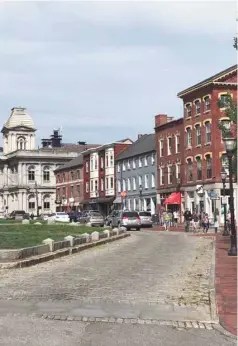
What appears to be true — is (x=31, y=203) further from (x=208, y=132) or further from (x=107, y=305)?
(x=107, y=305)

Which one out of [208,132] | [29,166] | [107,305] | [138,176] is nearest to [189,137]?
[208,132]

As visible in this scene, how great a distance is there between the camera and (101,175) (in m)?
87.8

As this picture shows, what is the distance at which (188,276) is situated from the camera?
48.7ft

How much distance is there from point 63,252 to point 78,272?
556cm

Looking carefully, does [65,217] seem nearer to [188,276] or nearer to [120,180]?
[120,180]

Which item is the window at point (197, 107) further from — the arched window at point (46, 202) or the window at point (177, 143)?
the arched window at point (46, 202)

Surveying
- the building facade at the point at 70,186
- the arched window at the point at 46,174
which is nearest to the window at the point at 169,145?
the building facade at the point at 70,186

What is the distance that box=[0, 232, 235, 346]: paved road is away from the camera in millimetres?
7844

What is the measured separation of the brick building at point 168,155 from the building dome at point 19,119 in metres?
66.0

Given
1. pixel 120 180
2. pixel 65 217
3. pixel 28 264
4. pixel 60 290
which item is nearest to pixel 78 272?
pixel 28 264

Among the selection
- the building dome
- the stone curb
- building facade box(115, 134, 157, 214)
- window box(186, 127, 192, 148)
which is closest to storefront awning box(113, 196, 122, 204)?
building facade box(115, 134, 157, 214)

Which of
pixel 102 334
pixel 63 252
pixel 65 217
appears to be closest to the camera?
pixel 102 334

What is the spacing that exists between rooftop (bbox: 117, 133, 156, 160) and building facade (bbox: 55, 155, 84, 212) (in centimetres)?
1650

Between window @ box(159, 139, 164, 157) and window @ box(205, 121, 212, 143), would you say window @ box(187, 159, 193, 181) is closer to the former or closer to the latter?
window @ box(205, 121, 212, 143)
